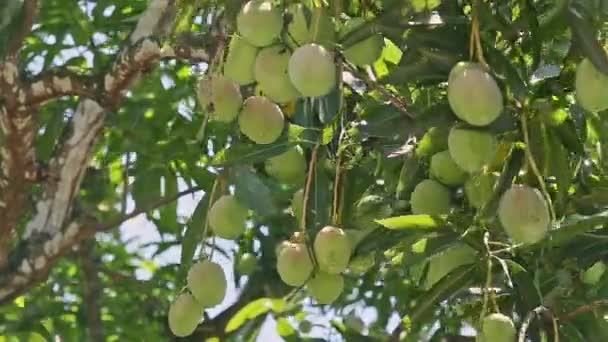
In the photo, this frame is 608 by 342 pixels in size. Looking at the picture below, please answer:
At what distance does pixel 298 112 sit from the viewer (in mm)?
1279

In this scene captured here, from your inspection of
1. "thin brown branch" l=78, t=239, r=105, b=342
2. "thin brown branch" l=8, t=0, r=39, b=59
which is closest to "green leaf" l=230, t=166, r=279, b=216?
"thin brown branch" l=8, t=0, r=39, b=59

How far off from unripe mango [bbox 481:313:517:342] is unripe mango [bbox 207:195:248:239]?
30cm

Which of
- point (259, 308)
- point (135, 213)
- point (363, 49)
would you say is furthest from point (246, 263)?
point (363, 49)

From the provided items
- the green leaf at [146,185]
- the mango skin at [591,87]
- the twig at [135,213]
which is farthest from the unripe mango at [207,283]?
the green leaf at [146,185]

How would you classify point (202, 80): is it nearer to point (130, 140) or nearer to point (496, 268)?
point (496, 268)

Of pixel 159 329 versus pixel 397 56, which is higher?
pixel 397 56

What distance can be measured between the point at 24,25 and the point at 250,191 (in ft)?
2.76

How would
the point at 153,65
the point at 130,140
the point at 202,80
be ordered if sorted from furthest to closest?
the point at 130,140
the point at 153,65
the point at 202,80

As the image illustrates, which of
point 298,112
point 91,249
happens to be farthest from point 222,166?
point 91,249

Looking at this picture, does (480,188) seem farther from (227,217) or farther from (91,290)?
(91,290)

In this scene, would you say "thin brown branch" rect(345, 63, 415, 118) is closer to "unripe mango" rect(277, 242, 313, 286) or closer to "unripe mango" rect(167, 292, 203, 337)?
"unripe mango" rect(277, 242, 313, 286)

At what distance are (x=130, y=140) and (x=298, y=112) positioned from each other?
3.60 feet

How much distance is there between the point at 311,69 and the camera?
103cm

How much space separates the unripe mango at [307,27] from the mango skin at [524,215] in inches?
8.1
